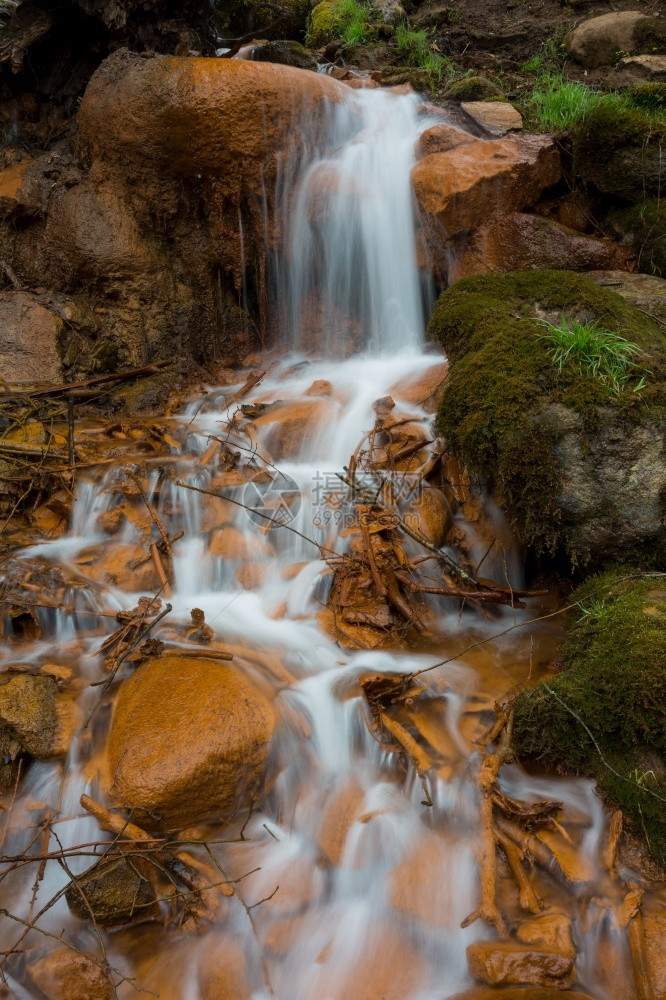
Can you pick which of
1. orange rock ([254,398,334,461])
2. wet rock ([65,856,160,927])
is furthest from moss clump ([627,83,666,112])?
wet rock ([65,856,160,927])

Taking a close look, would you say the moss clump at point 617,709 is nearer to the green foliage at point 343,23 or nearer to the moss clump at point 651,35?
the moss clump at point 651,35

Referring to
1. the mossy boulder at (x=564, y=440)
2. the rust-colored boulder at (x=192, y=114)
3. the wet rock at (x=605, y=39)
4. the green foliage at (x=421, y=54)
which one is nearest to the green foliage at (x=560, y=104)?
the wet rock at (x=605, y=39)

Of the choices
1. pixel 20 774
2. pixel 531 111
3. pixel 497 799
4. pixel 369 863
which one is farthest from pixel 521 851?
pixel 531 111

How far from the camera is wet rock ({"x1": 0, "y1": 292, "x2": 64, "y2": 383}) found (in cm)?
600

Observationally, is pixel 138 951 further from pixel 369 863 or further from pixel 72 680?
pixel 72 680

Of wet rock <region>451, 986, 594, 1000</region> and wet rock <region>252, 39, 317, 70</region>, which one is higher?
wet rock <region>252, 39, 317, 70</region>

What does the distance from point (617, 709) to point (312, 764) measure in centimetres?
138

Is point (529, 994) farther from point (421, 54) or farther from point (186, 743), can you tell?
point (421, 54)

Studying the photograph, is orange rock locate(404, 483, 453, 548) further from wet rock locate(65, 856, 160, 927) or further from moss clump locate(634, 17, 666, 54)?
moss clump locate(634, 17, 666, 54)

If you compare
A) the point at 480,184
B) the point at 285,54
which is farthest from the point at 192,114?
the point at 285,54

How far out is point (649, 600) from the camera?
3107mm

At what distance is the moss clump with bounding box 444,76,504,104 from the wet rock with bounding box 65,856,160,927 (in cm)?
832

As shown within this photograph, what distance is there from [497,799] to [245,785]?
3.56 ft

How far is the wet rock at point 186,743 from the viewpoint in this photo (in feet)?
9.05
